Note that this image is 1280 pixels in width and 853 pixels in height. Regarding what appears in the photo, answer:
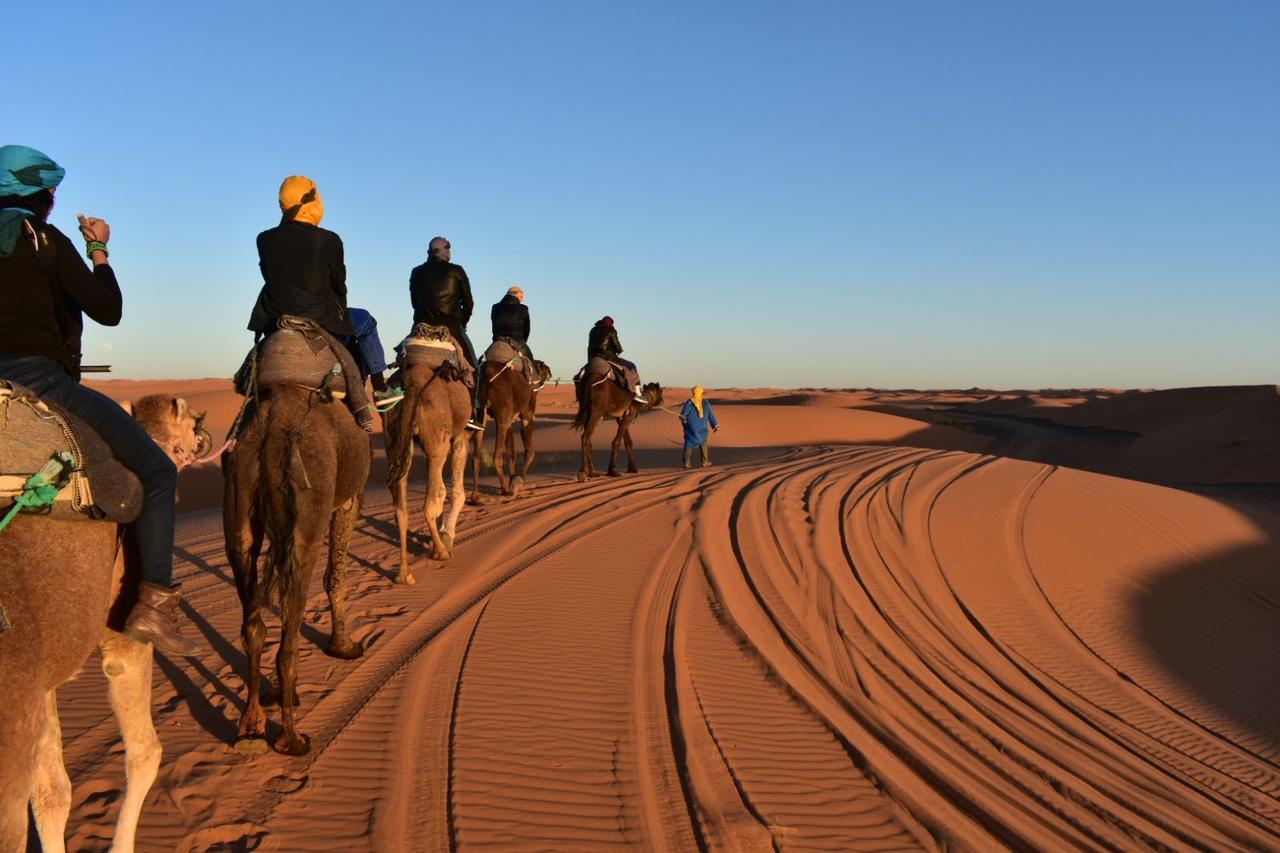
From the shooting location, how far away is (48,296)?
10.8 ft

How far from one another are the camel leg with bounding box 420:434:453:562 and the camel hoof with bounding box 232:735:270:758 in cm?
479

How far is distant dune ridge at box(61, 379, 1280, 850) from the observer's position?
15.4ft

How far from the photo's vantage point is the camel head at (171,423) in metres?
4.27

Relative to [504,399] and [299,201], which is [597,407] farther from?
[299,201]

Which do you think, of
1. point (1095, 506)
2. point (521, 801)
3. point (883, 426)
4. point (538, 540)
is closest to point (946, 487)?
point (1095, 506)

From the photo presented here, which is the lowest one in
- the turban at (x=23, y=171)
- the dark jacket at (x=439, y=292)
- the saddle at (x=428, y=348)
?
the saddle at (x=428, y=348)

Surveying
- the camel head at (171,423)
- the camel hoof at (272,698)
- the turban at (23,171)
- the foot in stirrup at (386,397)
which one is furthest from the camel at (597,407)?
the turban at (23,171)

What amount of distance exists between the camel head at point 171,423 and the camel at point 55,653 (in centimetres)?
87

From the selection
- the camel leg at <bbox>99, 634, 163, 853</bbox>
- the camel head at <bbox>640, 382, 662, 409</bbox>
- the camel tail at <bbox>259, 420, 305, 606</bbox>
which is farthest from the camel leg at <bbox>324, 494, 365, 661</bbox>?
the camel head at <bbox>640, 382, 662, 409</bbox>

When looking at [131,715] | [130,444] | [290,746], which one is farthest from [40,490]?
[290,746]

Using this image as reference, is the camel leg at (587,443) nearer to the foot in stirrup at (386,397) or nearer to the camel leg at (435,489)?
the camel leg at (435,489)

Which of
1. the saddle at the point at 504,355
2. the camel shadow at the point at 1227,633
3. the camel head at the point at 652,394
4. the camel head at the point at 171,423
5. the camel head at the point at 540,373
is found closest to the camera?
the camel head at the point at 171,423

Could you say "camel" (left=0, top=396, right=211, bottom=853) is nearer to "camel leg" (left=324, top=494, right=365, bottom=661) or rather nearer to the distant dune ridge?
the distant dune ridge

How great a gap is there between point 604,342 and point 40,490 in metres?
15.2
